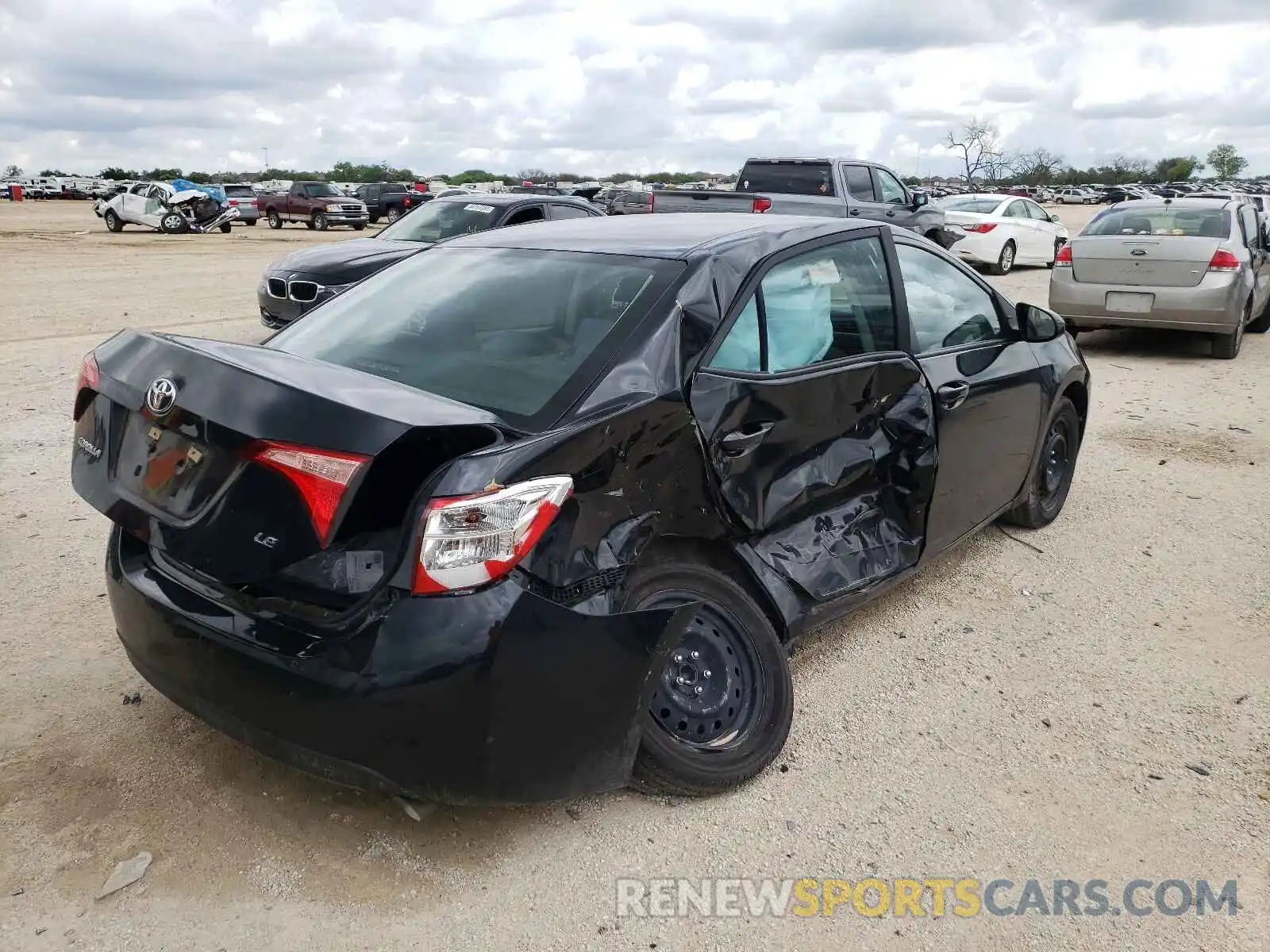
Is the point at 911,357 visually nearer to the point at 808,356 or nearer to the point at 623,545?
the point at 808,356

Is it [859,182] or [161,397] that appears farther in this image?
[859,182]

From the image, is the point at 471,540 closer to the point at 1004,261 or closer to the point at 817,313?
the point at 817,313

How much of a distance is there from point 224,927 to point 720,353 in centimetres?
202

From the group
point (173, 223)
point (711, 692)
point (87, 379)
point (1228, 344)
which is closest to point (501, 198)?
point (1228, 344)

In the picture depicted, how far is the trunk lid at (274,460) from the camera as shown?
2348mm

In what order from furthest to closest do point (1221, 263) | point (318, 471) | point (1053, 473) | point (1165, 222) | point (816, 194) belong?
point (816, 194), point (1165, 222), point (1221, 263), point (1053, 473), point (318, 471)

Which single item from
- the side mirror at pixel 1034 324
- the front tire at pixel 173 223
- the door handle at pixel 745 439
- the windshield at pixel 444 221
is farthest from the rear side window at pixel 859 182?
the front tire at pixel 173 223

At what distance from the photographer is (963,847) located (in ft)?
9.32

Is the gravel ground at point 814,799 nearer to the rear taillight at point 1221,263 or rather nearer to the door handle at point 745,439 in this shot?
the door handle at point 745,439

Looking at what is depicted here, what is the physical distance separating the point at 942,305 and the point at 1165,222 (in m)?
7.84

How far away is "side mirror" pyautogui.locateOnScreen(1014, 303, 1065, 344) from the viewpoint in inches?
183

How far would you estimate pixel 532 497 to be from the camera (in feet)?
8.09

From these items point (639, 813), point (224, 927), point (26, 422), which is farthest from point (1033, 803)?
point (26, 422)

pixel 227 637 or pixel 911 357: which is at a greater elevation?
pixel 911 357
